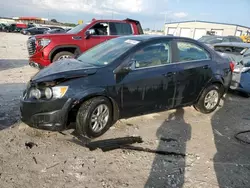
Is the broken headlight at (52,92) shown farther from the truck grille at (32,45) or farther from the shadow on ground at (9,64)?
the shadow on ground at (9,64)

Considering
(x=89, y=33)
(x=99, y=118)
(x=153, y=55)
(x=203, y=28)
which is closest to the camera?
(x=99, y=118)

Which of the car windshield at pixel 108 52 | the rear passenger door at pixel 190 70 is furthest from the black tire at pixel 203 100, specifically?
the car windshield at pixel 108 52

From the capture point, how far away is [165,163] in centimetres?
322

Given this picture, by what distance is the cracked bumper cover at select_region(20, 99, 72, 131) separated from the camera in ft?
11.2

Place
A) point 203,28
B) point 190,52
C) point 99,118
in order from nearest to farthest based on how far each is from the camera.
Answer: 1. point 99,118
2. point 190,52
3. point 203,28

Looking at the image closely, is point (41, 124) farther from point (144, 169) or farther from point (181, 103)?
point (181, 103)

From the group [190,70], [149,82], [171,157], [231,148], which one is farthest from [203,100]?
[171,157]

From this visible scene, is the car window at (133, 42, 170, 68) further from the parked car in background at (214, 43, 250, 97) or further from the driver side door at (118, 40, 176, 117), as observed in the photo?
the parked car in background at (214, 43, 250, 97)

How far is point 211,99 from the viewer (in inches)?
207

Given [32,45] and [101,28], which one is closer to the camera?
[32,45]

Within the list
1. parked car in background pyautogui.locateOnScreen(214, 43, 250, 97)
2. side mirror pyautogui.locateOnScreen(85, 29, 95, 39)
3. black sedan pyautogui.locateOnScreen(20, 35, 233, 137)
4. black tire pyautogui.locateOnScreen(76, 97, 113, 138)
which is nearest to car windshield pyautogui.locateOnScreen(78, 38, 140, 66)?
black sedan pyautogui.locateOnScreen(20, 35, 233, 137)

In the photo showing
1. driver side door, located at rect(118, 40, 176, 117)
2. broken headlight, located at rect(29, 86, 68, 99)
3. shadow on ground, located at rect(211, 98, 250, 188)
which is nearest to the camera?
shadow on ground, located at rect(211, 98, 250, 188)

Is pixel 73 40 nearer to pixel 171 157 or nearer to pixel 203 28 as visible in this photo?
pixel 171 157

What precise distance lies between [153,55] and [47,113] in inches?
81.7
